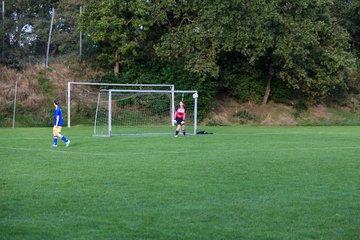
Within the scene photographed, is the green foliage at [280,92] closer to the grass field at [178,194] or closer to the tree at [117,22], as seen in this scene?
the tree at [117,22]

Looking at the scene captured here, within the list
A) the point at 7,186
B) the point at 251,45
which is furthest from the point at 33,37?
the point at 7,186

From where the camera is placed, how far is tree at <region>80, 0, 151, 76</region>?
41.2m

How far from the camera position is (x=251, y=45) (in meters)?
42.3

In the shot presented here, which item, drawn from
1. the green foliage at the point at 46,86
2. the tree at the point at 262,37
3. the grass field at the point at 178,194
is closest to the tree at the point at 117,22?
the tree at the point at 262,37

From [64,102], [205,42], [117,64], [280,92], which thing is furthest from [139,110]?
[280,92]

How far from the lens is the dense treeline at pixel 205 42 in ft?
135

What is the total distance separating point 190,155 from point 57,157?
4.26 metres

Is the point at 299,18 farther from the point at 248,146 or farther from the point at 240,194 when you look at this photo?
the point at 240,194

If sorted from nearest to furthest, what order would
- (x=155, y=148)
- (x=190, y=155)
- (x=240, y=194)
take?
(x=240, y=194), (x=190, y=155), (x=155, y=148)

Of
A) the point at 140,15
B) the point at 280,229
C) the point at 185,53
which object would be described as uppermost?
the point at 140,15

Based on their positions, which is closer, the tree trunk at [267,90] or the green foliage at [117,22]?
the green foliage at [117,22]

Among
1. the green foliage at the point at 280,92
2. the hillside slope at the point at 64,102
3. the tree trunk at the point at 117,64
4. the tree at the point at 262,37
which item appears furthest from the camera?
the green foliage at the point at 280,92

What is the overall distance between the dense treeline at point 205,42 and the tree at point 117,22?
73 millimetres

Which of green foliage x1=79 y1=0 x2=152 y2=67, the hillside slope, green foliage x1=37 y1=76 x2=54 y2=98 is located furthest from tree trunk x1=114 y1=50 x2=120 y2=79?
green foliage x1=37 y1=76 x2=54 y2=98
